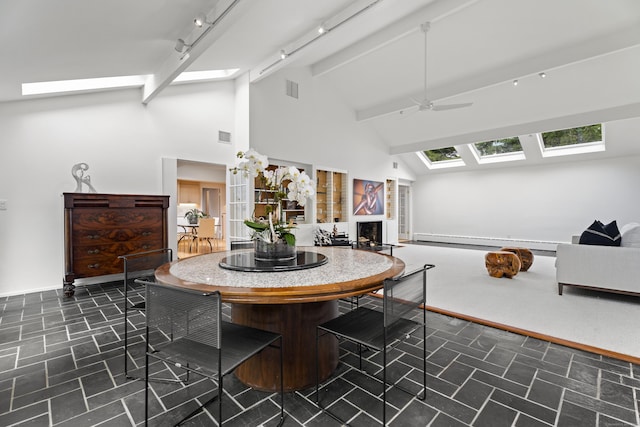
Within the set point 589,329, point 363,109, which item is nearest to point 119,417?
point 589,329

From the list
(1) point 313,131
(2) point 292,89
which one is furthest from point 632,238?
(2) point 292,89

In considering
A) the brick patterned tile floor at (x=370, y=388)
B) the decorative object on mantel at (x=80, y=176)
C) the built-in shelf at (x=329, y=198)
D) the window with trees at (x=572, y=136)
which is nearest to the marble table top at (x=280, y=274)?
the brick patterned tile floor at (x=370, y=388)

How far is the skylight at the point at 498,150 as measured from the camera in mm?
8086

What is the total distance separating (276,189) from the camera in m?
2.01

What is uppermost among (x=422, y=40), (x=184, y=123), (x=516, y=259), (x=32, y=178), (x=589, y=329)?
(x=422, y=40)

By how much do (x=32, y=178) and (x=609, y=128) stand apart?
10.4 metres

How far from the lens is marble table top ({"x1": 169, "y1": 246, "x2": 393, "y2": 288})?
1467 millimetres

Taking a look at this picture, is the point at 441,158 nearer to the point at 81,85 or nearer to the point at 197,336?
the point at 81,85

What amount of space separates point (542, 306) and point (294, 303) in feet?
10.8

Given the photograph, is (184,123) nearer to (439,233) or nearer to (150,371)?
(150,371)

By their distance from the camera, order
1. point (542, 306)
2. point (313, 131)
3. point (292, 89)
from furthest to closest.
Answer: point (313, 131) → point (292, 89) → point (542, 306)

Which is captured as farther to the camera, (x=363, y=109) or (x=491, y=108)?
(x=363, y=109)

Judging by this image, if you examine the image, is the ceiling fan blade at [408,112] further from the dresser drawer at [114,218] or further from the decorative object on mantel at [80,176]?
the decorative object on mantel at [80,176]

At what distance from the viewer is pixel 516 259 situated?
4.59 meters
